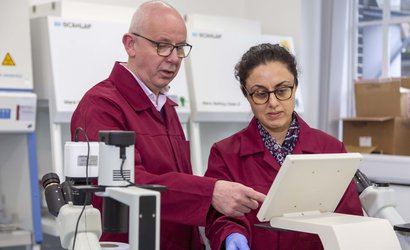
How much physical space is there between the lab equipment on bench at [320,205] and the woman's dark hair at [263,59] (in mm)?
414

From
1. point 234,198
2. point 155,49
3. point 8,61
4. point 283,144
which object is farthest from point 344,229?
point 8,61

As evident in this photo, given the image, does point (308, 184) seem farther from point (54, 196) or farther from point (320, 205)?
point (54, 196)

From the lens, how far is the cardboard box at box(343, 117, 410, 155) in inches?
154

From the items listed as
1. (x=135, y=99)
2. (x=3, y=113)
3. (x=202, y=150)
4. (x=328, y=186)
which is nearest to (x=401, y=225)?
(x=328, y=186)

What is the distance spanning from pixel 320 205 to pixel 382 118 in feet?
7.74

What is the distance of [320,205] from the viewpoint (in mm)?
1667

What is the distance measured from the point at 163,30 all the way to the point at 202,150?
2.29 metres

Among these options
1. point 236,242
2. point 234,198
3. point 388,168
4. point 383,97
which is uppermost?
point 383,97

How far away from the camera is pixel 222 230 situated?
1.73 metres

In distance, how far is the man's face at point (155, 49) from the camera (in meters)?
1.90

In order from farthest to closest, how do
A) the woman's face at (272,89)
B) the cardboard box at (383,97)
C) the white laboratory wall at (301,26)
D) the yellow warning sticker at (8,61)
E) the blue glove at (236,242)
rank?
the white laboratory wall at (301,26), the cardboard box at (383,97), the yellow warning sticker at (8,61), the woman's face at (272,89), the blue glove at (236,242)

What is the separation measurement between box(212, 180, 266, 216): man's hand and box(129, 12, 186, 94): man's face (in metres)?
0.42

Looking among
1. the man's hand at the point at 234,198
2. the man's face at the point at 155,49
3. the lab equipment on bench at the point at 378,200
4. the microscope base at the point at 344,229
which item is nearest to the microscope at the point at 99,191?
the man's hand at the point at 234,198

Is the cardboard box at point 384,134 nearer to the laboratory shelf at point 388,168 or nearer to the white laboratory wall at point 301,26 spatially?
the laboratory shelf at point 388,168
